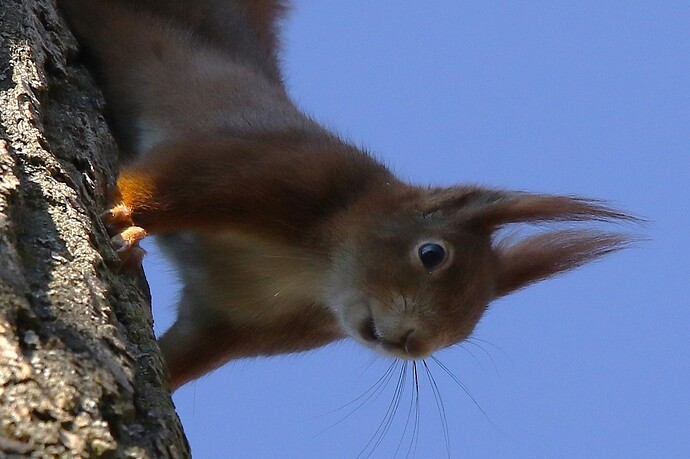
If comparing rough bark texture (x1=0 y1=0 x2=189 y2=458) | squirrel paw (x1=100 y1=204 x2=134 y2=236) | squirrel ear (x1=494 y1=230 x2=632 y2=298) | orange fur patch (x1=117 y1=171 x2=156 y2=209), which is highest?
squirrel ear (x1=494 y1=230 x2=632 y2=298)

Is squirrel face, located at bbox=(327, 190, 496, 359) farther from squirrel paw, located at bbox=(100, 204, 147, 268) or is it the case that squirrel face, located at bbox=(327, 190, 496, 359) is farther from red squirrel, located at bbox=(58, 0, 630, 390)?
squirrel paw, located at bbox=(100, 204, 147, 268)

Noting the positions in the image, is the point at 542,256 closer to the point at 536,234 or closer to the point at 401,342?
the point at 536,234

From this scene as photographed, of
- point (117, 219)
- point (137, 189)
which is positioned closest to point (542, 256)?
point (137, 189)

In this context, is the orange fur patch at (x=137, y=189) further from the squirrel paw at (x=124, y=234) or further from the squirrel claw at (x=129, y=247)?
the squirrel claw at (x=129, y=247)

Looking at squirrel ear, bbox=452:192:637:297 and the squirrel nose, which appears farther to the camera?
the squirrel nose

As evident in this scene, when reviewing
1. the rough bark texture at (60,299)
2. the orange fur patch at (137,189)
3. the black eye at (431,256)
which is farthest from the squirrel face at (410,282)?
the rough bark texture at (60,299)

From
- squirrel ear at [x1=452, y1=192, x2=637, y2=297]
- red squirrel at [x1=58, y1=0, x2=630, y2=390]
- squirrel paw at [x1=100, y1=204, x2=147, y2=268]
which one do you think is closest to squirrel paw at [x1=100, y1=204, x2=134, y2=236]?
squirrel paw at [x1=100, y1=204, x2=147, y2=268]

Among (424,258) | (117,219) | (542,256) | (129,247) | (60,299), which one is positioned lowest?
(60,299)

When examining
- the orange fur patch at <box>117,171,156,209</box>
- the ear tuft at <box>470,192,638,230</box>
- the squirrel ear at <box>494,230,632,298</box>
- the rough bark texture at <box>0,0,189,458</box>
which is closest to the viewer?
the rough bark texture at <box>0,0,189,458</box>
